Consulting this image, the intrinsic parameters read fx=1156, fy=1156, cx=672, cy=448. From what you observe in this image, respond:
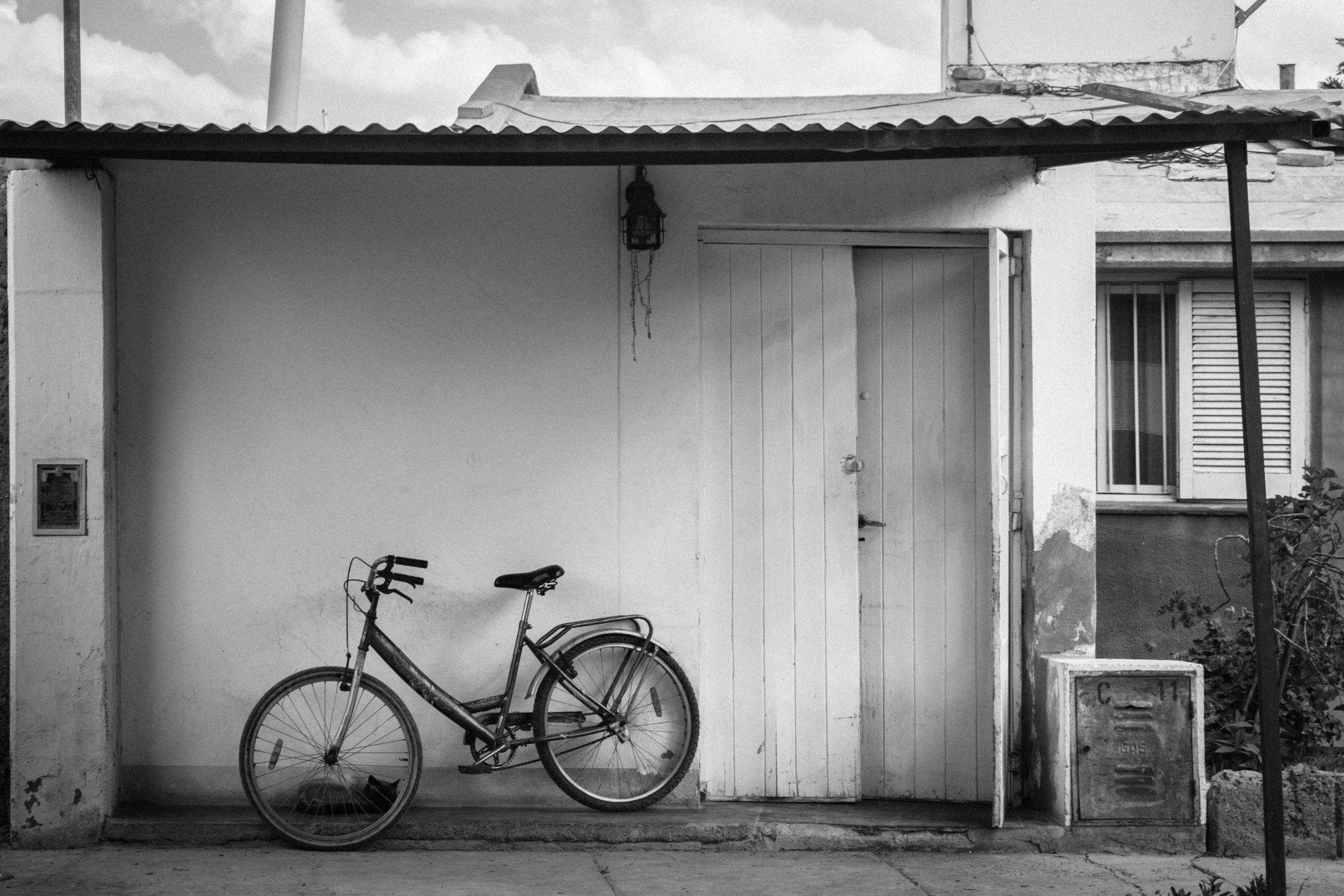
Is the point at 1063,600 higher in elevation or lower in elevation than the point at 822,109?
lower

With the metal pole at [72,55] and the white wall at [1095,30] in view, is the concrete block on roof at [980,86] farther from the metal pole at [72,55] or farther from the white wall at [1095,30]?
the metal pole at [72,55]

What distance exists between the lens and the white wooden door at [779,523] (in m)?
5.86

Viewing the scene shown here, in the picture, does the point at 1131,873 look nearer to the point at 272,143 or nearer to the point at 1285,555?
the point at 1285,555

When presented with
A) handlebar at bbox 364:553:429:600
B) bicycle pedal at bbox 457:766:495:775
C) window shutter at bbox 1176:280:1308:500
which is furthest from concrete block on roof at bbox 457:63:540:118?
window shutter at bbox 1176:280:1308:500

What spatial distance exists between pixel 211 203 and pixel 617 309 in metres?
2.04

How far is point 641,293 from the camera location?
5.68 m

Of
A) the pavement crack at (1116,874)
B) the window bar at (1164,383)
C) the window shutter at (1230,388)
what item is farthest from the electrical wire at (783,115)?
the pavement crack at (1116,874)

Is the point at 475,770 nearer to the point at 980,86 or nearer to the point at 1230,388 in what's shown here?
the point at 980,86

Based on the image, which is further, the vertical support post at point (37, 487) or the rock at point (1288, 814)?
the rock at point (1288, 814)

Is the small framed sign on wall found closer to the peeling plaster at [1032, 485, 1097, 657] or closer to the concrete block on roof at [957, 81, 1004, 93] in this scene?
the peeling plaster at [1032, 485, 1097, 657]

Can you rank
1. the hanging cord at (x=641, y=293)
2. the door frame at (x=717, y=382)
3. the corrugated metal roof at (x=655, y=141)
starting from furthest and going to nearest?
1. the door frame at (x=717, y=382)
2. the hanging cord at (x=641, y=293)
3. the corrugated metal roof at (x=655, y=141)

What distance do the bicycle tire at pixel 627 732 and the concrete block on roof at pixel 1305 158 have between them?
522cm

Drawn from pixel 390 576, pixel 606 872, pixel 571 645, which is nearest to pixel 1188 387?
pixel 571 645

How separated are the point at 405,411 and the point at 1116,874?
3.91 meters
